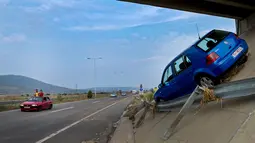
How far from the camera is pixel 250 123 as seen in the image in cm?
509

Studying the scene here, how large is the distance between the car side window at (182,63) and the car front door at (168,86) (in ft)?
1.33

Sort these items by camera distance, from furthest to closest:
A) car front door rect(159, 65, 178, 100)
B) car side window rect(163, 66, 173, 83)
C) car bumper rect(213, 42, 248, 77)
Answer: car side window rect(163, 66, 173, 83) → car front door rect(159, 65, 178, 100) → car bumper rect(213, 42, 248, 77)

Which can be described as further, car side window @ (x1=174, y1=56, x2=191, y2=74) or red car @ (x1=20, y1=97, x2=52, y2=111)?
red car @ (x1=20, y1=97, x2=52, y2=111)

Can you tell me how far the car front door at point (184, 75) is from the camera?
33.2 feet

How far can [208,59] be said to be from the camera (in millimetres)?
8992

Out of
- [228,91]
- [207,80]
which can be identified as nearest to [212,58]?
[207,80]

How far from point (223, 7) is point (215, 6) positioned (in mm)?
508

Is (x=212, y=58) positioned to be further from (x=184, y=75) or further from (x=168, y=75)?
(x=168, y=75)

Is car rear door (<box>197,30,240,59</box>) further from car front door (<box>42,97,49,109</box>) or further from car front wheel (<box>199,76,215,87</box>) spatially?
car front door (<box>42,97,49,109</box>)

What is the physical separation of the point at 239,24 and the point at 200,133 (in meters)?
12.3

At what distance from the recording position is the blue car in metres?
8.97

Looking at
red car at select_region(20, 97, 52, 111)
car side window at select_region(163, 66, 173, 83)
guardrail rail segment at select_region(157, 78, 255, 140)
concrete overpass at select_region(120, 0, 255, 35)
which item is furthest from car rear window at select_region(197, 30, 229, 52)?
red car at select_region(20, 97, 52, 111)

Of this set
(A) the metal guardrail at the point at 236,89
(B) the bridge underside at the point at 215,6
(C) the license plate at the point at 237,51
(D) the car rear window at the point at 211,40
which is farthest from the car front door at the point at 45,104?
(A) the metal guardrail at the point at 236,89

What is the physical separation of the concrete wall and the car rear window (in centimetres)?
596
